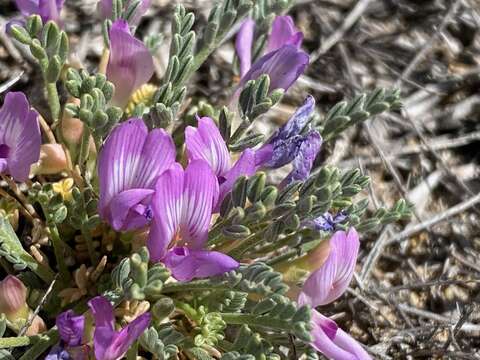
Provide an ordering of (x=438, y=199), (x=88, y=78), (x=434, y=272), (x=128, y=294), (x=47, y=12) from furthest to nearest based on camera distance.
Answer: (x=438, y=199) < (x=434, y=272) < (x=47, y=12) < (x=88, y=78) < (x=128, y=294)

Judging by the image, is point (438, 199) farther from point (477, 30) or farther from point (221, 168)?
point (221, 168)

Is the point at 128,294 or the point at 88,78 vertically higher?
the point at 88,78

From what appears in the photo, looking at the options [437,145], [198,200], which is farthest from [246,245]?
[437,145]

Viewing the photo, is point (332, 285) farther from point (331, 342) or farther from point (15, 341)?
point (15, 341)

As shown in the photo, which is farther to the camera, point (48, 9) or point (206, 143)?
point (48, 9)

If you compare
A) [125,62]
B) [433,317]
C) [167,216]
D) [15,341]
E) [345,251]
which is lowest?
[433,317]

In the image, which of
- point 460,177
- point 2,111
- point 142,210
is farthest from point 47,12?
point 460,177
